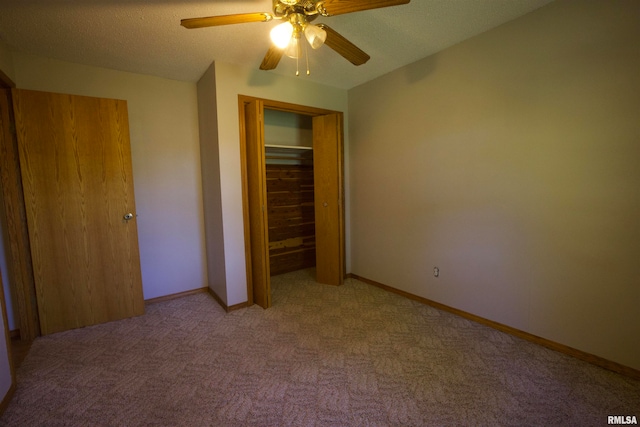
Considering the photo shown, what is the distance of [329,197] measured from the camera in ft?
11.1

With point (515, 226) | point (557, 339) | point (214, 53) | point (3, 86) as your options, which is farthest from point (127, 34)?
point (557, 339)

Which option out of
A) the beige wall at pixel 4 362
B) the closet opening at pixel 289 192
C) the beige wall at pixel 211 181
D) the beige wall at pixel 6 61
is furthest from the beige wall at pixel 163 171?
the beige wall at pixel 4 362

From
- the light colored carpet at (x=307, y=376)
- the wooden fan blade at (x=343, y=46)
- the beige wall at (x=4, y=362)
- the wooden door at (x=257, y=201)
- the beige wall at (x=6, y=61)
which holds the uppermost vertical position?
the beige wall at (x=6, y=61)

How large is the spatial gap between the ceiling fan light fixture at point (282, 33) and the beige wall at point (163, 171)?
1.95 meters

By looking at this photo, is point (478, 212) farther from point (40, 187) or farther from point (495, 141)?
point (40, 187)

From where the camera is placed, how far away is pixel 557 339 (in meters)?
2.01

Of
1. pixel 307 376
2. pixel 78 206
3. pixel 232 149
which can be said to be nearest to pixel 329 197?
pixel 232 149

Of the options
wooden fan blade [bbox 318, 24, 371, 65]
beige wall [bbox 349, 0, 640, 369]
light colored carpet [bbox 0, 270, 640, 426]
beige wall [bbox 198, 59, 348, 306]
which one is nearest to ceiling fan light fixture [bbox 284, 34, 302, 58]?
wooden fan blade [bbox 318, 24, 371, 65]

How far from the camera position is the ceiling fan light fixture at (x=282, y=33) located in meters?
1.51

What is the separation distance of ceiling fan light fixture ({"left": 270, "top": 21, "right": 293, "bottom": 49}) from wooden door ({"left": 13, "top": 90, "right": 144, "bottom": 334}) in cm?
185

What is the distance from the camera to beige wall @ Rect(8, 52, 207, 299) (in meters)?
2.79

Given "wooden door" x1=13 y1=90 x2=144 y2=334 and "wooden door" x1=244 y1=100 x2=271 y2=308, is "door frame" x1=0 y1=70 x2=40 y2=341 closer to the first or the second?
"wooden door" x1=13 y1=90 x2=144 y2=334

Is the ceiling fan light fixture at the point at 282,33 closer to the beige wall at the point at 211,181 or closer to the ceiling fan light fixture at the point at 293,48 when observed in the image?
the ceiling fan light fixture at the point at 293,48

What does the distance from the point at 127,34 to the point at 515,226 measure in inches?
130
